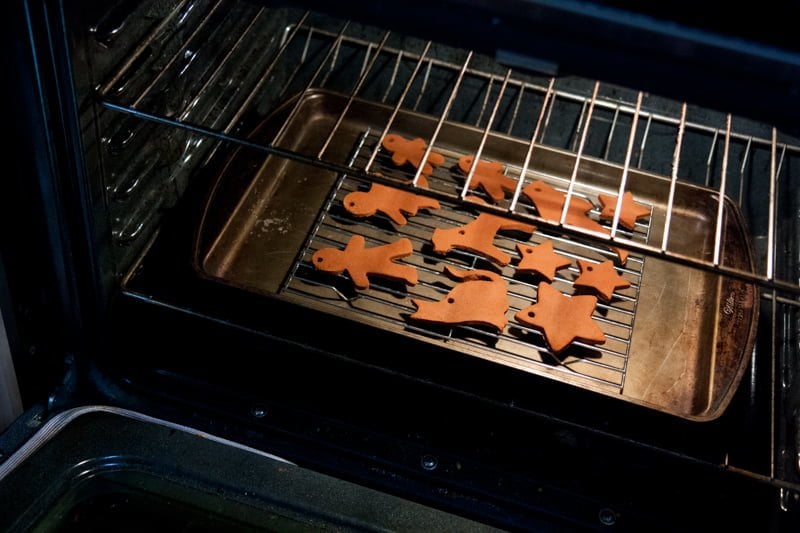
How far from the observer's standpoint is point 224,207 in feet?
3.94

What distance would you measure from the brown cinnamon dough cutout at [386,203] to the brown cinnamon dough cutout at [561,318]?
0.77ft

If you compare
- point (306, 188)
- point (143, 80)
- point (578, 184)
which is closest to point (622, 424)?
point (578, 184)

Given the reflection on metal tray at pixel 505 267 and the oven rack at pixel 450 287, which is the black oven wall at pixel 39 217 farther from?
the oven rack at pixel 450 287

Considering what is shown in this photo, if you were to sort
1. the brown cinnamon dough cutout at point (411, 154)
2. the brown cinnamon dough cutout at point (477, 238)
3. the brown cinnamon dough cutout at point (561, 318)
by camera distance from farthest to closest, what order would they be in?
the brown cinnamon dough cutout at point (411, 154)
the brown cinnamon dough cutout at point (477, 238)
the brown cinnamon dough cutout at point (561, 318)

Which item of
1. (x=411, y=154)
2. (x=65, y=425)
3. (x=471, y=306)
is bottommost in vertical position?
(x=65, y=425)

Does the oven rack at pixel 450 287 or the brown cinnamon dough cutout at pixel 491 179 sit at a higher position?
the brown cinnamon dough cutout at pixel 491 179

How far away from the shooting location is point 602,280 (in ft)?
3.78

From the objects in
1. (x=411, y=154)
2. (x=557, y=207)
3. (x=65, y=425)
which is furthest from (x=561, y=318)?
(x=65, y=425)

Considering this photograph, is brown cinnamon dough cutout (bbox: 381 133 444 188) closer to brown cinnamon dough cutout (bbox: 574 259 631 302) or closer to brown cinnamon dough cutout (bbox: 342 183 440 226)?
brown cinnamon dough cutout (bbox: 342 183 440 226)

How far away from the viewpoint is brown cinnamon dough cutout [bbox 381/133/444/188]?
1290mm

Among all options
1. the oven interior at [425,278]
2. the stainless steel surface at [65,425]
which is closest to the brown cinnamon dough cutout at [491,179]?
the oven interior at [425,278]

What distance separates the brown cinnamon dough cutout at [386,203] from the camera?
1.22m

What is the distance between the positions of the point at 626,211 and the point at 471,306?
311mm

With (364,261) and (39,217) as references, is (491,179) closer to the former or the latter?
(364,261)
